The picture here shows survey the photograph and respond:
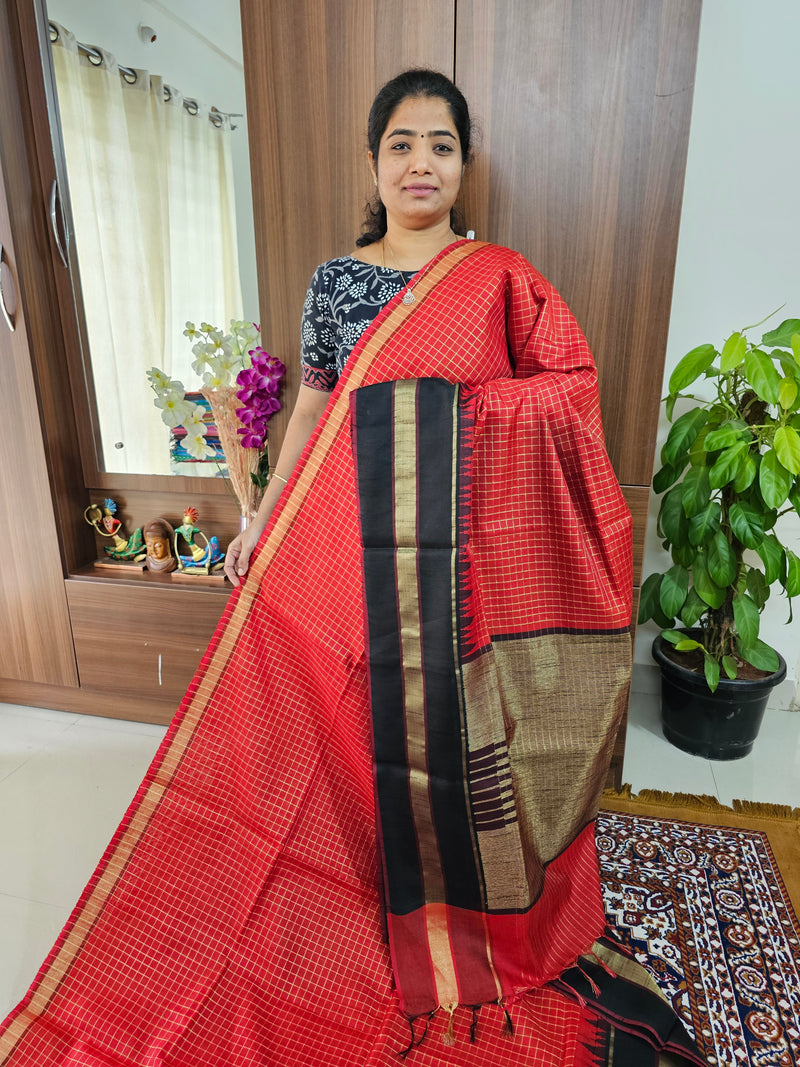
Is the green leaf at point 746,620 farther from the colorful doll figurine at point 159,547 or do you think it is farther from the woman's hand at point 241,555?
the colorful doll figurine at point 159,547

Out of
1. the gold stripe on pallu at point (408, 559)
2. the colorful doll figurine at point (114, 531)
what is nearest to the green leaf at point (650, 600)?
the gold stripe on pallu at point (408, 559)

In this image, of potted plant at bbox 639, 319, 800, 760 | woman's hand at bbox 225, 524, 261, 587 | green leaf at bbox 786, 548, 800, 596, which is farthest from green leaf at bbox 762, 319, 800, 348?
woman's hand at bbox 225, 524, 261, 587

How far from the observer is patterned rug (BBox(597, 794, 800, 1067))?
1107mm

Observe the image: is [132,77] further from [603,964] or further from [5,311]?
[603,964]

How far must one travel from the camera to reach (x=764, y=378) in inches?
55.8

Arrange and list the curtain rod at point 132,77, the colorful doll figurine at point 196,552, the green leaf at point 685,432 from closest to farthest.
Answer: the green leaf at point 685,432 < the curtain rod at point 132,77 < the colorful doll figurine at point 196,552

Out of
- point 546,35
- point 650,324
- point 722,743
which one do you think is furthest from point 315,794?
point 546,35

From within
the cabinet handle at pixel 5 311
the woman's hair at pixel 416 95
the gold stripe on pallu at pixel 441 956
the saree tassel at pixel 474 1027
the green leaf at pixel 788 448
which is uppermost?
the woman's hair at pixel 416 95

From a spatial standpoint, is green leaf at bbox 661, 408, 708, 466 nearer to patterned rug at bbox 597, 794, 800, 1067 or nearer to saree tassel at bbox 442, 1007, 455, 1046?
patterned rug at bbox 597, 794, 800, 1067

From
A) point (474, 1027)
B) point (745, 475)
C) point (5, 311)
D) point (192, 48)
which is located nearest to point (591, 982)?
point (474, 1027)

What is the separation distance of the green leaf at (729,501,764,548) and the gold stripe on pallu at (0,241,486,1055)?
34.5 inches

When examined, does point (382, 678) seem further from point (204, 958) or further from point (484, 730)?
point (204, 958)

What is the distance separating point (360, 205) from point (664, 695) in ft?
4.85

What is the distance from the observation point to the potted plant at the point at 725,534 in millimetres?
1464
